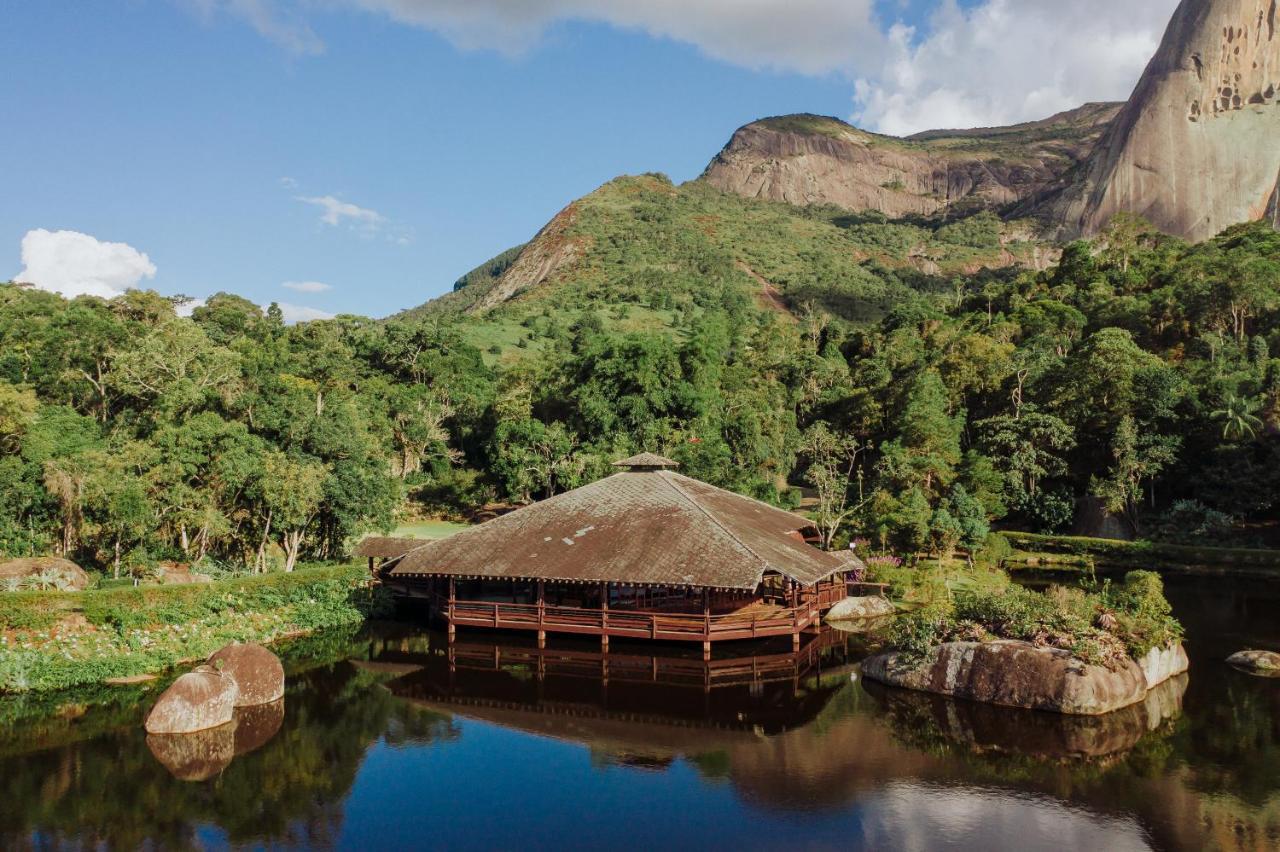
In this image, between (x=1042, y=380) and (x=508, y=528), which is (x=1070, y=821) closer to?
(x=508, y=528)

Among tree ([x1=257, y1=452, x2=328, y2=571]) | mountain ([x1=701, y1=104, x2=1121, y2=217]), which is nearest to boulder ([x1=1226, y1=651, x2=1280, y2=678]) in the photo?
tree ([x1=257, y1=452, x2=328, y2=571])

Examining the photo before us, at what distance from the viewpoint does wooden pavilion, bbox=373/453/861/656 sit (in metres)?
24.0

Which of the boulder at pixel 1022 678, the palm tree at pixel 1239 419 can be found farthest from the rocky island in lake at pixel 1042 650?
the palm tree at pixel 1239 419

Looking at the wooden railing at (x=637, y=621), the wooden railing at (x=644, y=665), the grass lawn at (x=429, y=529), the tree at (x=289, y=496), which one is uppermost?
the tree at (x=289, y=496)

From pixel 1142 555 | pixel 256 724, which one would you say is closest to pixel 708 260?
pixel 1142 555

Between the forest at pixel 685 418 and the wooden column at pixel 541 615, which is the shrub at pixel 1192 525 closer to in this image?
the forest at pixel 685 418

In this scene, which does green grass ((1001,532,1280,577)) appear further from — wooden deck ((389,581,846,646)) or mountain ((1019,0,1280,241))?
mountain ((1019,0,1280,241))

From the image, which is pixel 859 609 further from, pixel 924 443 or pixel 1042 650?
pixel 924 443

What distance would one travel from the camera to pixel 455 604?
88.1ft

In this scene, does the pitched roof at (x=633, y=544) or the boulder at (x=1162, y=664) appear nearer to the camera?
the boulder at (x=1162, y=664)

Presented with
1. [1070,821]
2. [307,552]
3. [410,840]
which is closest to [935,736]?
[1070,821]

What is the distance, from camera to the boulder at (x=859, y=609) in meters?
28.8

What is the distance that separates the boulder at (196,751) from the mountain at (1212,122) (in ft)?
363

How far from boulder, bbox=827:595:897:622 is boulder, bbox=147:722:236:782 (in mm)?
19067
